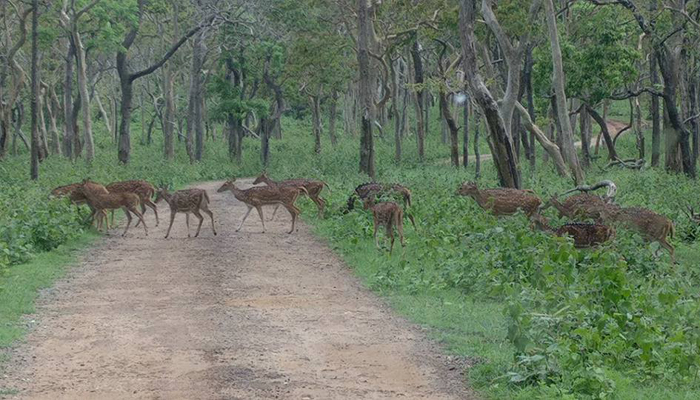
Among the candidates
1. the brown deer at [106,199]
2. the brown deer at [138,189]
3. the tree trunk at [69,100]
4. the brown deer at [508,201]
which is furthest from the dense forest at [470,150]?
the brown deer at [138,189]

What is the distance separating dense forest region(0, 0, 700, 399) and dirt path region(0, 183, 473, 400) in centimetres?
58

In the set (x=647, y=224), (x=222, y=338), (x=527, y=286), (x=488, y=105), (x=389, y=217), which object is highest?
(x=488, y=105)

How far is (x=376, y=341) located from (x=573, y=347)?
2.63m

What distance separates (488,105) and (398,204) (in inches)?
216

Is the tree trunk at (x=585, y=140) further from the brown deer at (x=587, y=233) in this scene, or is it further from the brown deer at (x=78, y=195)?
the brown deer at (x=587, y=233)

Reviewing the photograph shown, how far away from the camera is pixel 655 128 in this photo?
38.5 m

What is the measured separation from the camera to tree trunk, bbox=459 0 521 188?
24.9 m

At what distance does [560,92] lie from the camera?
A: 2973 cm

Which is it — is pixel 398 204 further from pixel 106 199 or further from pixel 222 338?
pixel 222 338

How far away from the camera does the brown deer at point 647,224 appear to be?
1794cm

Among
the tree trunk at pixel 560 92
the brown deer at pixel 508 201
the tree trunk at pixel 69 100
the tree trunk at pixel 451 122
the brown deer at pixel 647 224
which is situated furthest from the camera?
the tree trunk at pixel 69 100

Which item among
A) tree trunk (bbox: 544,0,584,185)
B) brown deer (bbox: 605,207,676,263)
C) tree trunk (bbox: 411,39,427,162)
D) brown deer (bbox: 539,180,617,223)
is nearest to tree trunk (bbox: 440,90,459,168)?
tree trunk (bbox: 411,39,427,162)

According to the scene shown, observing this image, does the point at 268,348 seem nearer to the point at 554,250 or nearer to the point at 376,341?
the point at 376,341

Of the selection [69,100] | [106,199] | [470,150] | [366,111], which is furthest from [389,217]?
[470,150]
